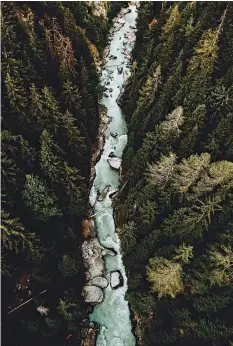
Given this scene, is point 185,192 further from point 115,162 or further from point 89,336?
point 89,336

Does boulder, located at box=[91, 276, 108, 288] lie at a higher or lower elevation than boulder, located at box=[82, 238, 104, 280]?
lower

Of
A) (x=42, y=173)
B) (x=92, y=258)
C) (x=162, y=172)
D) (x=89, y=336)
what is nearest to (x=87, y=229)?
(x=92, y=258)

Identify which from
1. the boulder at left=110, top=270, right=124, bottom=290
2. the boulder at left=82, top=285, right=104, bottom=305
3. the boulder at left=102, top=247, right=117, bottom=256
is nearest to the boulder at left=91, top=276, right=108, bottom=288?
the boulder at left=82, top=285, right=104, bottom=305

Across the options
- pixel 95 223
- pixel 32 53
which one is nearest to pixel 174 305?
pixel 95 223

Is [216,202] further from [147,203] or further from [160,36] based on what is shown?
[160,36]

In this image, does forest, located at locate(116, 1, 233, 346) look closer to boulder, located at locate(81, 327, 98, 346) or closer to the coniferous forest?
the coniferous forest

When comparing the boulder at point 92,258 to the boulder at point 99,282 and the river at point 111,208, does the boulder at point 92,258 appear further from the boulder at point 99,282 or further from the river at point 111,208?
the river at point 111,208
